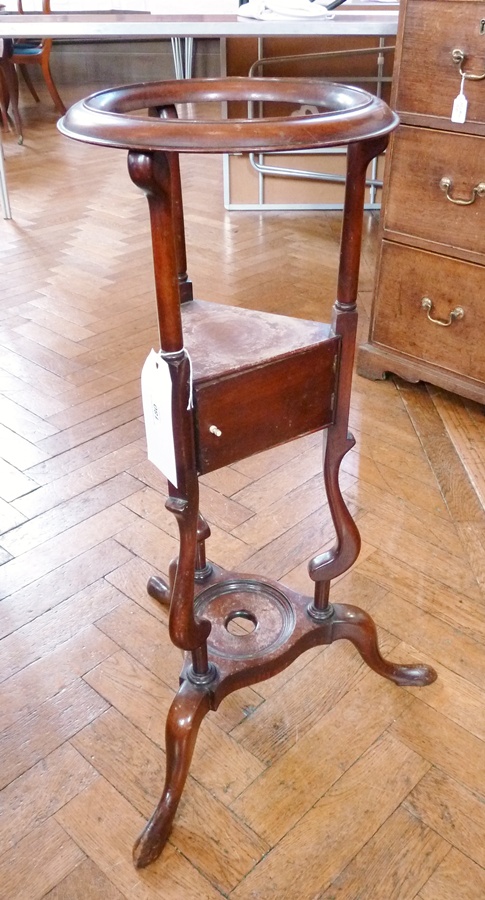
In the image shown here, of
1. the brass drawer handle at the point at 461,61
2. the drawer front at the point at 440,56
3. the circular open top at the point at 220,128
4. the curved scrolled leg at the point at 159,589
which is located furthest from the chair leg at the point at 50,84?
the circular open top at the point at 220,128

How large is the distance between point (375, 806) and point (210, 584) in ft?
1.21

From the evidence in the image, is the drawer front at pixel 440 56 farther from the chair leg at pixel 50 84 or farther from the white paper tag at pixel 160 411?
the chair leg at pixel 50 84

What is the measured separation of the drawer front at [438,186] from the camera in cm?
150

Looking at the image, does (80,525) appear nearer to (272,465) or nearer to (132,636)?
(132,636)

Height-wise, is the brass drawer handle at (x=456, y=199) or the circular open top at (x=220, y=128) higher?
the circular open top at (x=220, y=128)

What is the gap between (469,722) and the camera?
3.46ft

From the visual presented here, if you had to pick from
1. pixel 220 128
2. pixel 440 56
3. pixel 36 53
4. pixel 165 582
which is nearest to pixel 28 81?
pixel 36 53

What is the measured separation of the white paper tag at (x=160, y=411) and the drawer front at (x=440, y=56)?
1.04 meters

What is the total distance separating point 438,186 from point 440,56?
9.4 inches

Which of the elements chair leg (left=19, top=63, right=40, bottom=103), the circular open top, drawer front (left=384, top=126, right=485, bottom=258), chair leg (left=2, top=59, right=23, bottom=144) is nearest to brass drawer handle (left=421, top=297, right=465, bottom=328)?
drawer front (left=384, top=126, right=485, bottom=258)

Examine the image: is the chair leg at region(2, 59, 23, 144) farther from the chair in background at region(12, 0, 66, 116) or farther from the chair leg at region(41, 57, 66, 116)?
the chair leg at region(41, 57, 66, 116)

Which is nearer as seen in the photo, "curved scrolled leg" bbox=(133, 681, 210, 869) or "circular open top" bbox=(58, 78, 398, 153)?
"circular open top" bbox=(58, 78, 398, 153)

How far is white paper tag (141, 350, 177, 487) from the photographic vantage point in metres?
0.73

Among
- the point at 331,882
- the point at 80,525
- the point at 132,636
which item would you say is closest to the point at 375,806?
the point at 331,882
